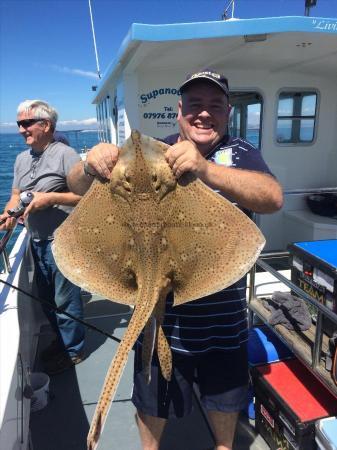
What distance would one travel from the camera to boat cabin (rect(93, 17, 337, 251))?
13.9ft

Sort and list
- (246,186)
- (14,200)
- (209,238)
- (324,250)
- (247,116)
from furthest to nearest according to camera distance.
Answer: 1. (247,116)
2. (14,200)
3. (324,250)
4. (246,186)
5. (209,238)

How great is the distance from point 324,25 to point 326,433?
164 inches

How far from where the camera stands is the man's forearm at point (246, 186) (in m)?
1.67

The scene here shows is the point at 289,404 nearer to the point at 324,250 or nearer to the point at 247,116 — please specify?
the point at 324,250

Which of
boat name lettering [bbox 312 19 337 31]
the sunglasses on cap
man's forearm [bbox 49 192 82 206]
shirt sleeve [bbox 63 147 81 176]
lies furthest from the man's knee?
boat name lettering [bbox 312 19 337 31]

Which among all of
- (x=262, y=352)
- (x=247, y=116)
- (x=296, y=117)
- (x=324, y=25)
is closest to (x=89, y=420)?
(x=262, y=352)

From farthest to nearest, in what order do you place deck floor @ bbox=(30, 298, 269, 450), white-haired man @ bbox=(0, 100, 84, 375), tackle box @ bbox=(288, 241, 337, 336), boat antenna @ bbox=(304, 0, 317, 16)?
boat antenna @ bbox=(304, 0, 317, 16)
white-haired man @ bbox=(0, 100, 84, 375)
deck floor @ bbox=(30, 298, 269, 450)
tackle box @ bbox=(288, 241, 337, 336)

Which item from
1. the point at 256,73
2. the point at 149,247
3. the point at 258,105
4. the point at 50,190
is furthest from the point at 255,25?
the point at 149,247

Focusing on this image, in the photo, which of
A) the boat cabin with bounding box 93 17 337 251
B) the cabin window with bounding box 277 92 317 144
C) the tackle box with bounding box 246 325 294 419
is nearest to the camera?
the tackle box with bounding box 246 325 294 419

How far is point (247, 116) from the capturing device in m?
7.39

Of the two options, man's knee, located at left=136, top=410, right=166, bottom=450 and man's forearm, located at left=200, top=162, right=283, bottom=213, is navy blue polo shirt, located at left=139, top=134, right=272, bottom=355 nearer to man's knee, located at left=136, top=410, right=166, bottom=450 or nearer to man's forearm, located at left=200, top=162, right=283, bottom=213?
man's forearm, located at left=200, top=162, right=283, bottom=213

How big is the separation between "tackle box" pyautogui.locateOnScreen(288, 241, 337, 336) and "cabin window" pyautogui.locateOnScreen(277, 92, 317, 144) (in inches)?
161

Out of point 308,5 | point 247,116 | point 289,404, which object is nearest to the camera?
point 289,404

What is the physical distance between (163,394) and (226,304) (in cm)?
68
